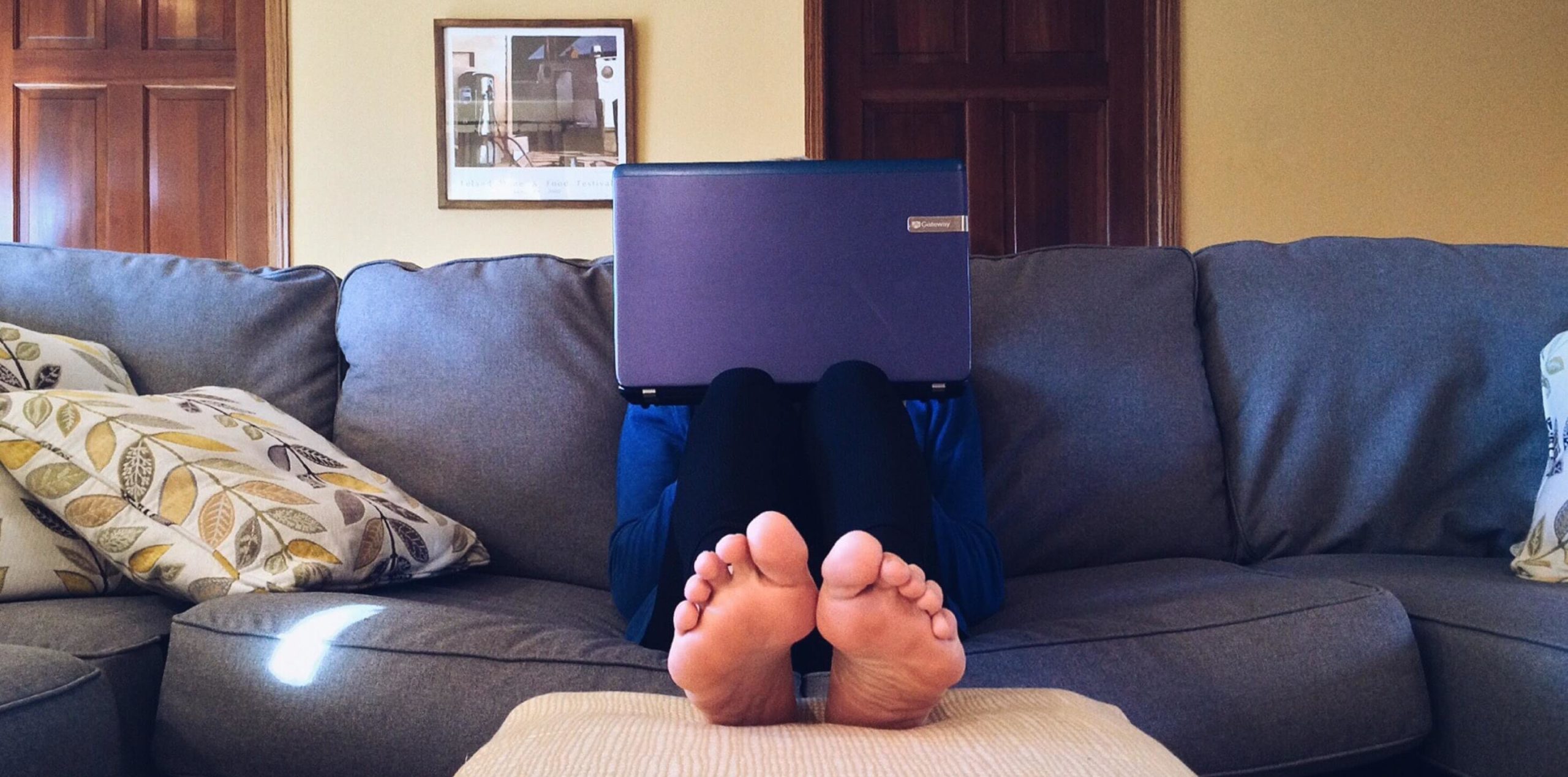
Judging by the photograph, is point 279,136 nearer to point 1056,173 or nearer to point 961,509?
point 1056,173

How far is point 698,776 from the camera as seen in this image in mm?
672

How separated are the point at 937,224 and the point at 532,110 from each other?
8.32 feet

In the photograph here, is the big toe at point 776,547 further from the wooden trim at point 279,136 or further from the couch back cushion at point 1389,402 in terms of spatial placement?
the wooden trim at point 279,136

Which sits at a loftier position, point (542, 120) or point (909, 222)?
point (542, 120)

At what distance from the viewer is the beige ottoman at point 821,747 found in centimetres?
69

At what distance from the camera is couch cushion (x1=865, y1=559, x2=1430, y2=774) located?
1031 millimetres

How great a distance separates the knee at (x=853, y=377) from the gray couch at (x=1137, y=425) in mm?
285

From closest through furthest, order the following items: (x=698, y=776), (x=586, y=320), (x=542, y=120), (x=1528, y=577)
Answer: (x=698, y=776)
(x=1528, y=577)
(x=586, y=320)
(x=542, y=120)

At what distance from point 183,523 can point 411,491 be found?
1.24ft

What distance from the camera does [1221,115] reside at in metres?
3.47

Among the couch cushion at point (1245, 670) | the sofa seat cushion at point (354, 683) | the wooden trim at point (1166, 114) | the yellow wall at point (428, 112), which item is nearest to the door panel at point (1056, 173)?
the wooden trim at point (1166, 114)

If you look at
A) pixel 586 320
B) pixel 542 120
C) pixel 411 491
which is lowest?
pixel 411 491

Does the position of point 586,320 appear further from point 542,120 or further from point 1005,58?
point 1005,58

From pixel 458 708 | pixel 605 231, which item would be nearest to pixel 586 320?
pixel 458 708
